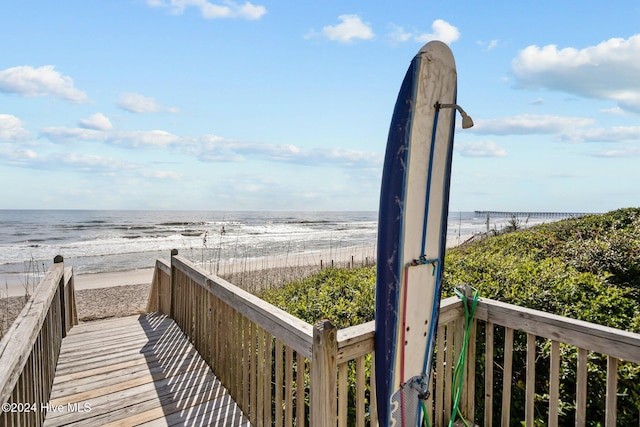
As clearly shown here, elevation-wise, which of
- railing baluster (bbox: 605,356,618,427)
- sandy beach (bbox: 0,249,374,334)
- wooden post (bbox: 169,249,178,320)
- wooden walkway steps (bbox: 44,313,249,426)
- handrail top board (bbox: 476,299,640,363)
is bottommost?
sandy beach (bbox: 0,249,374,334)

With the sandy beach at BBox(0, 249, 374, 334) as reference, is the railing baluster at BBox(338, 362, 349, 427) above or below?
above

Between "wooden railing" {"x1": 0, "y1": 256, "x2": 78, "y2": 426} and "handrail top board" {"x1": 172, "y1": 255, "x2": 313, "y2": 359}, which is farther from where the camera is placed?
"handrail top board" {"x1": 172, "y1": 255, "x2": 313, "y2": 359}

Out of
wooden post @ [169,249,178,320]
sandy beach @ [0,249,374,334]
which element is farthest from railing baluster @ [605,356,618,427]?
sandy beach @ [0,249,374,334]

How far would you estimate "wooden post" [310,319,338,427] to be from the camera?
1.29m

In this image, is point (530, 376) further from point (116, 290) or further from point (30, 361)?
point (116, 290)

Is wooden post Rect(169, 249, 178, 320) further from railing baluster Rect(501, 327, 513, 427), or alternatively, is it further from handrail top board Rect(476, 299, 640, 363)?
railing baluster Rect(501, 327, 513, 427)

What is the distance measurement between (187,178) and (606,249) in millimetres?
41757

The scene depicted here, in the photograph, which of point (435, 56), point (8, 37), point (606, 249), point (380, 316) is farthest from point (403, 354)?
point (8, 37)

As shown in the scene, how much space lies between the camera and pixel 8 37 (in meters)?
4.24

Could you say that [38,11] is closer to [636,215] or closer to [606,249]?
[606,249]

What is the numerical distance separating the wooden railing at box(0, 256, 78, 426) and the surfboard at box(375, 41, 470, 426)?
141cm

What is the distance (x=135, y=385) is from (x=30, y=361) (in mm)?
1048

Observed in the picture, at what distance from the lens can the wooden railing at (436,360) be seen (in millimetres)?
1332

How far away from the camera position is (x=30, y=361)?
1795 mm
